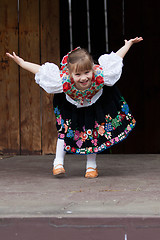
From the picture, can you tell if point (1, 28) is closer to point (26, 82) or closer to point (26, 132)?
point (26, 82)

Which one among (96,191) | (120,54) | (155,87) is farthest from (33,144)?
(96,191)

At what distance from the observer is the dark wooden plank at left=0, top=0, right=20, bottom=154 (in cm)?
383

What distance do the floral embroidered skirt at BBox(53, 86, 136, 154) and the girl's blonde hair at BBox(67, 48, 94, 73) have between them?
0.24 metres

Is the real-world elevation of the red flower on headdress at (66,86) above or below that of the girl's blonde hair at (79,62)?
below

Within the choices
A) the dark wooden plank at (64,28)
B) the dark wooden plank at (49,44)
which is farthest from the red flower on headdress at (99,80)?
the dark wooden plank at (64,28)

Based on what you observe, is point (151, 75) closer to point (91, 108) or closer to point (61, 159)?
point (91, 108)

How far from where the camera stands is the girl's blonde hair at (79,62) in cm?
256

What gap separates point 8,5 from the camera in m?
3.83

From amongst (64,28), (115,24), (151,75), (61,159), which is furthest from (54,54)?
(61,159)

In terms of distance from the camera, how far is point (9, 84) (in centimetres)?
386

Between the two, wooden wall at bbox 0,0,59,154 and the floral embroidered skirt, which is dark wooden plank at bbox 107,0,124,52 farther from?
the floral embroidered skirt

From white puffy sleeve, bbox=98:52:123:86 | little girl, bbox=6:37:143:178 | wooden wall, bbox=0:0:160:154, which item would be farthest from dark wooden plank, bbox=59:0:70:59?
white puffy sleeve, bbox=98:52:123:86

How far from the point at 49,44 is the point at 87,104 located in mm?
1282

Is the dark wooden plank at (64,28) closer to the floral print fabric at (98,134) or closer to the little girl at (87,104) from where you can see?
the little girl at (87,104)
